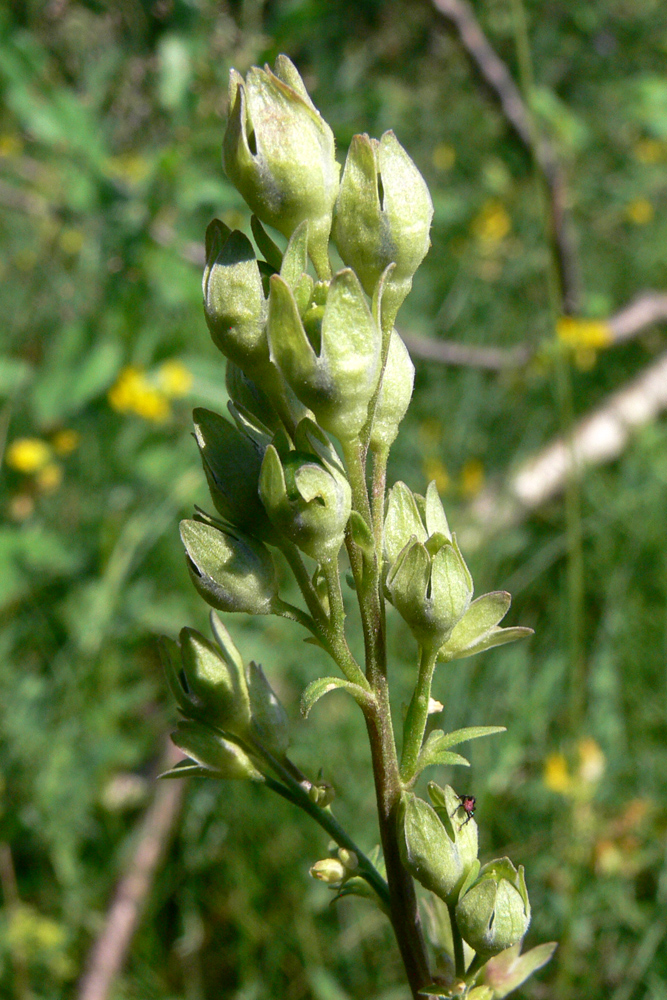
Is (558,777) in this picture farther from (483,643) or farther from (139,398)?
(139,398)

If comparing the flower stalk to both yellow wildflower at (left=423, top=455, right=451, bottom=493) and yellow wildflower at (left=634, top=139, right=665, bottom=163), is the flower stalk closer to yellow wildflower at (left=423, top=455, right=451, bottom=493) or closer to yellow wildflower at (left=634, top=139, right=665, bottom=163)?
yellow wildflower at (left=423, top=455, right=451, bottom=493)

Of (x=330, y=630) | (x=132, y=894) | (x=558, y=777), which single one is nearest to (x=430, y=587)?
(x=330, y=630)

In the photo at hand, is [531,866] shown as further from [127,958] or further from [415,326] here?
[415,326]

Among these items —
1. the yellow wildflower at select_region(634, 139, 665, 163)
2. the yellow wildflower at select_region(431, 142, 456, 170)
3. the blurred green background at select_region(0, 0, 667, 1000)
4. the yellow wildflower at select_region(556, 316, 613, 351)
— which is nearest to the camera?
the blurred green background at select_region(0, 0, 667, 1000)

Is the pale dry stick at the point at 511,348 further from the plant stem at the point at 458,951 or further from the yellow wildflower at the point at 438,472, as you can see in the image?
the plant stem at the point at 458,951

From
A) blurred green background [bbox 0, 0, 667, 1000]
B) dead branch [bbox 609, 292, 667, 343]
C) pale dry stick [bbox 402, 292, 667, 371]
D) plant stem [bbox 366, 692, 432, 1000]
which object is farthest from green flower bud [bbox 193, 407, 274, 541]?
dead branch [bbox 609, 292, 667, 343]

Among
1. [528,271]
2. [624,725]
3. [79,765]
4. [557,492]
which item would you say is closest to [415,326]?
[528,271]
